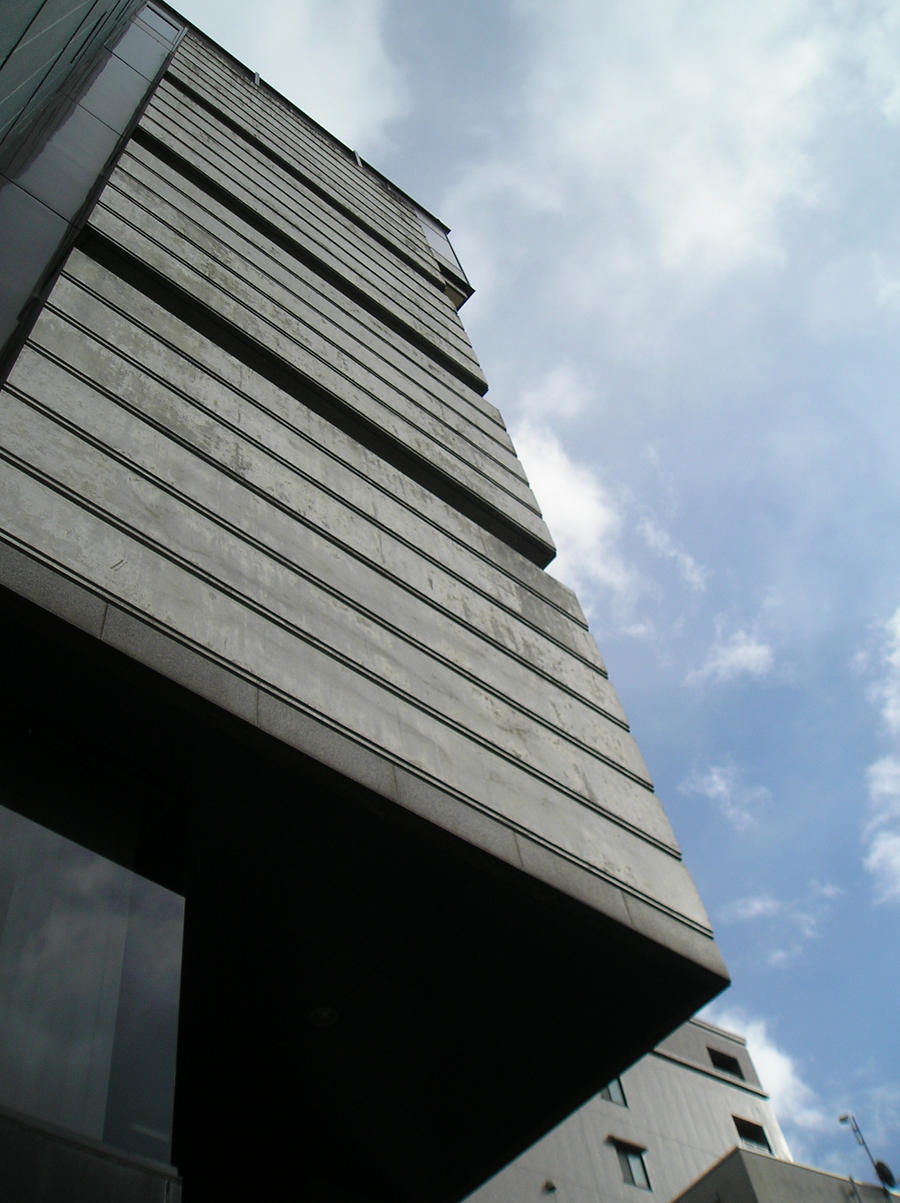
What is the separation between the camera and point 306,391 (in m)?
12.2

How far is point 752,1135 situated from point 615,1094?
5293 mm

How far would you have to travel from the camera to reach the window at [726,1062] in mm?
22734

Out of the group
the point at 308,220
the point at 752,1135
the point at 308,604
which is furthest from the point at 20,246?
the point at 752,1135

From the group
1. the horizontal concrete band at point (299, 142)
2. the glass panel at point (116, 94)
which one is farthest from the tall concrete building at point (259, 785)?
the horizontal concrete band at point (299, 142)

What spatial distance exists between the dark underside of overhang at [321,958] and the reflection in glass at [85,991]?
0.86ft

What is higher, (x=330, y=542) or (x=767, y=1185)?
(x=330, y=542)

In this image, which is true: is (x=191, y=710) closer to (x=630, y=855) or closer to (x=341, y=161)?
(x=630, y=855)

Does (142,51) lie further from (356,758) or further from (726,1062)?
(726,1062)

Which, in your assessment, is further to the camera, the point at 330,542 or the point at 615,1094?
the point at 615,1094

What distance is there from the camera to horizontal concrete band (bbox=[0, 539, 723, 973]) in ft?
19.7

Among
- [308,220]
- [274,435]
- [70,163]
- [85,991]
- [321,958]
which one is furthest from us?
[308,220]

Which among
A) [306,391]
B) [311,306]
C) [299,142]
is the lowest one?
[306,391]

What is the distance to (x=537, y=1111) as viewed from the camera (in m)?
8.58

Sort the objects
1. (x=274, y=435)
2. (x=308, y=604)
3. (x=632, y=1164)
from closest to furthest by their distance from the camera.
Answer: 1. (x=308, y=604)
2. (x=274, y=435)
3. (x=632, y=1164)
